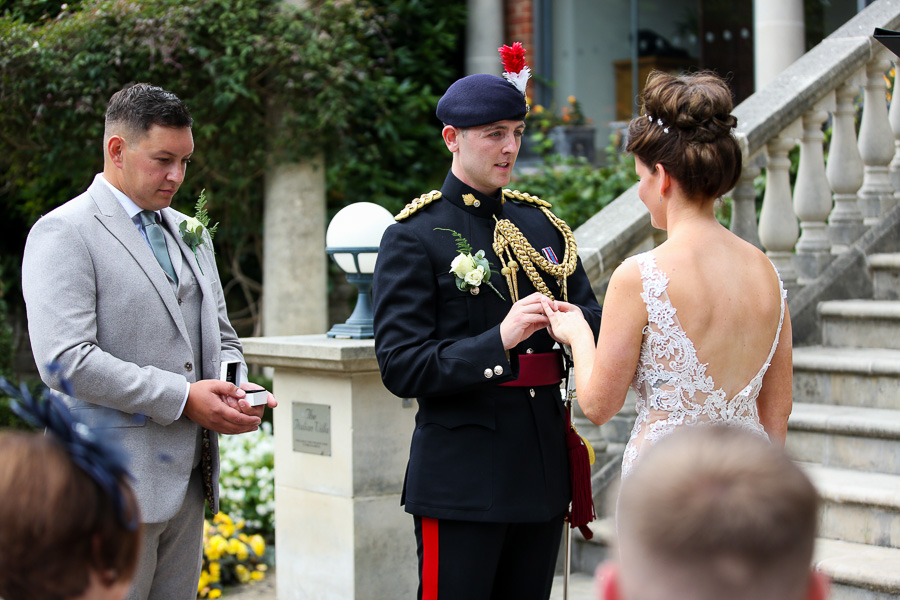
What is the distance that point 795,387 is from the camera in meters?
4.45

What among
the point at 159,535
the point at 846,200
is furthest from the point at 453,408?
the point at 846,200

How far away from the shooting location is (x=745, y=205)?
453 centimetres

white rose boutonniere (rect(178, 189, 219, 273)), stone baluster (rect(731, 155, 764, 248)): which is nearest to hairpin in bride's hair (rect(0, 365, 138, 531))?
white rose boutonniere (rect(178, 189, 219, 273))

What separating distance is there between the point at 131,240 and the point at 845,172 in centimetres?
352

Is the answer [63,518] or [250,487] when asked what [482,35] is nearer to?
[250,487]

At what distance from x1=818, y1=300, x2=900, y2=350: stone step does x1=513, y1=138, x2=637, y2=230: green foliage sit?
269 cm

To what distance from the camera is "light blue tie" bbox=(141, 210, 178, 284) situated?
2.65 meters

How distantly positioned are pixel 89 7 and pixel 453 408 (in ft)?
19.1

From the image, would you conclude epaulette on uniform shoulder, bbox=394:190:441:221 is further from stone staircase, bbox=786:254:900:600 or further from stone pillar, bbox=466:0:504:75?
stone pillar, bbox=466:0:504:75

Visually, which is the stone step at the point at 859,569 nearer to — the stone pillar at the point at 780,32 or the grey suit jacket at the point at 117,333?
the grey suit jacket at the point at 117,333

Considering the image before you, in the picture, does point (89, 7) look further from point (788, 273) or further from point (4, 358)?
point (788, 273)

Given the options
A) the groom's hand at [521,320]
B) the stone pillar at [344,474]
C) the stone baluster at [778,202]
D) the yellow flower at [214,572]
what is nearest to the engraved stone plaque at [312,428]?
the stone pillar at [344,474]

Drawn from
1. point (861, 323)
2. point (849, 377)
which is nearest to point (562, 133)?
point (861, 323)

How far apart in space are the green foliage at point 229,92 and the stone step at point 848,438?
461 cm
